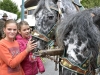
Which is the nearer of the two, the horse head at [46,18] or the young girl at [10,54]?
the young girl at [10,54]

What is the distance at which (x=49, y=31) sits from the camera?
4.14m

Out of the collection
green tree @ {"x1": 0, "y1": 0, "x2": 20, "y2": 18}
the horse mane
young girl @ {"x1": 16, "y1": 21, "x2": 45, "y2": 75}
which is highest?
green tree @ {"x1": 0, "y1": 0, "x2": 20, "y2": 18}

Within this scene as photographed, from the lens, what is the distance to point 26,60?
3328 mm

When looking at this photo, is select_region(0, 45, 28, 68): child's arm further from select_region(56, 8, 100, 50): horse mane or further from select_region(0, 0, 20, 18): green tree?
select_region(0, 0, 20, 18): green tree

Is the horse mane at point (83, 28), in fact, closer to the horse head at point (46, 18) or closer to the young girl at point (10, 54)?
the young girl at point (10, 54)

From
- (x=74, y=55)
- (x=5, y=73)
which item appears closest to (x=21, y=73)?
(x=5, y=73)

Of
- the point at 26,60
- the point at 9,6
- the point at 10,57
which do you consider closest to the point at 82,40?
the point at 10,57

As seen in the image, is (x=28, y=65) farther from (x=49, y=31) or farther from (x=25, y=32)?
(x=49, y=31)

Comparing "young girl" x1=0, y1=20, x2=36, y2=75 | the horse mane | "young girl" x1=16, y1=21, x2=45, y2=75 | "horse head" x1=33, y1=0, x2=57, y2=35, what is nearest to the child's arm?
"young girl" x1=0, y1=20, x2=36, y2=75

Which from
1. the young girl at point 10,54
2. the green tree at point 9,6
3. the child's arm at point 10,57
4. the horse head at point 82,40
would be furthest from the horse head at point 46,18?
the green tree at point 9,6

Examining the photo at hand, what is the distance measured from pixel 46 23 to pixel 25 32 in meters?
0.58

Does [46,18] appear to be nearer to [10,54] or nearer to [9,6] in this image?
[10,54]

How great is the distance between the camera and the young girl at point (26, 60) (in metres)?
3.31

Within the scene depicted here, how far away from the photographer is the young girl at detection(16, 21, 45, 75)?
130 inches
